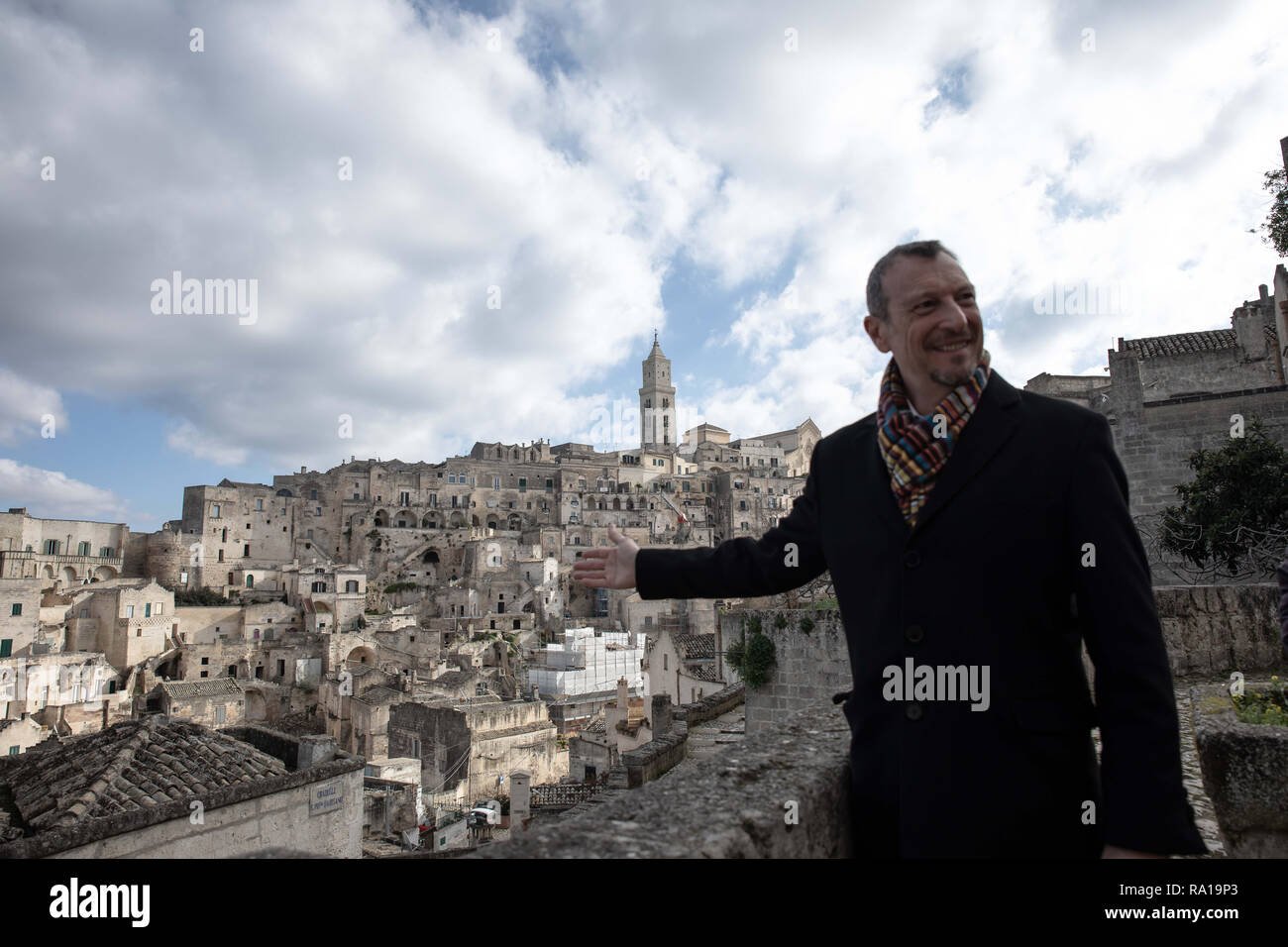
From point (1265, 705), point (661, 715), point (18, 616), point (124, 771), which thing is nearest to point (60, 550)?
point (18, 616)

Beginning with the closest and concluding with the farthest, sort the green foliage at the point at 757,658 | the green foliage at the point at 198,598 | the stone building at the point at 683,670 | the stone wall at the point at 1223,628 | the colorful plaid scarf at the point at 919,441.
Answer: the colorful plaid scarf at the point at 919,441 → the stone wall at the point at 1223,628 → the green foliage at the point at 757,658 → the stone building at the point at 683,670 → the green foliage at the point at 198,598

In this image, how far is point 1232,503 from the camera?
1238 centimetres

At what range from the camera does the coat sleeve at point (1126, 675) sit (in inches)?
69.9

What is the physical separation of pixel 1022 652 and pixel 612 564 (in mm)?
1653

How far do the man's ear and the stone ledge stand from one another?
64.9 inches

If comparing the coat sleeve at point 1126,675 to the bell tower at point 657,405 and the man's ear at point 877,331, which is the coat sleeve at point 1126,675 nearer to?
the man's ear at point 877,331

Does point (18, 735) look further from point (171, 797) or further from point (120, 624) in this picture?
point (171, 797)

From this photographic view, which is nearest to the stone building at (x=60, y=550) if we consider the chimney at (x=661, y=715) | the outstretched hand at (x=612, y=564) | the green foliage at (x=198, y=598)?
the green foliage at (x=198, y=598)

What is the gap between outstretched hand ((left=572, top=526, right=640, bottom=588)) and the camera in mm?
3113

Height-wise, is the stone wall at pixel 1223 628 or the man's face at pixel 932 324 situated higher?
the man's face at pixel 932 324

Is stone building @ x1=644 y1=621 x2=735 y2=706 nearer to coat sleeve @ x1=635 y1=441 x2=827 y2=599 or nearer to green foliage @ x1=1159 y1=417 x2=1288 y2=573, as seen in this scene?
green foliage @ x1=1159 y1=417 x2=1288 y2=573

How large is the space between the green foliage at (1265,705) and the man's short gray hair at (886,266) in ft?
10.7

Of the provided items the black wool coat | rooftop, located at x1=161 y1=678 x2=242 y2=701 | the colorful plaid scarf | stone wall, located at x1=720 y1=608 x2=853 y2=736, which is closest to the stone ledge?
the black wool coat
